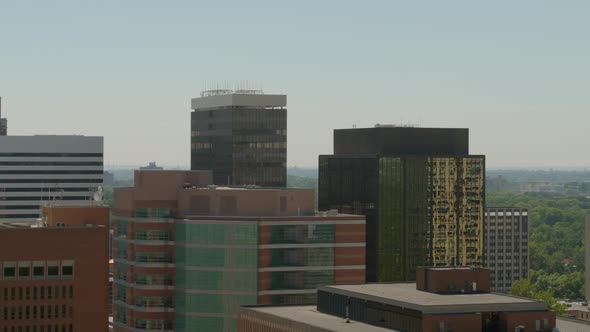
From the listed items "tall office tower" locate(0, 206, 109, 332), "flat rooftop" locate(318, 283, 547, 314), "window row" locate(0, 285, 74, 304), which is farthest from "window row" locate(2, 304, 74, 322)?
"flat rooftop" locate(318, 283, 547, 314)

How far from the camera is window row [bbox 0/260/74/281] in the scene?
602 ft

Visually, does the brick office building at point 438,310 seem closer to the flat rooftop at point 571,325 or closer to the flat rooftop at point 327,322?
the flat rooftop at point 327,322

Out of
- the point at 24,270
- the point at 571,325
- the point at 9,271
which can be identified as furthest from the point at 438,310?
the point at 9,271

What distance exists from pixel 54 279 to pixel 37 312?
510 cm

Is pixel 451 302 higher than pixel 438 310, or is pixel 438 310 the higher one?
pixel 451 302

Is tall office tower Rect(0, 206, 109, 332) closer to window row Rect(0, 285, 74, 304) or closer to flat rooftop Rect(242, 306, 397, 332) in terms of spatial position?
window row Rect(0, 285, 74, 304)

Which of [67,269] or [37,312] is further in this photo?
[67,269]

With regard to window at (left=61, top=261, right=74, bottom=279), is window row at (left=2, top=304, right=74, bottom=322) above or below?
below

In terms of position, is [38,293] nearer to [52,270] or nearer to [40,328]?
[52,270]

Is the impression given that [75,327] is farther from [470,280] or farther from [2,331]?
[470,280]

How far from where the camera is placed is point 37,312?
7215 inches

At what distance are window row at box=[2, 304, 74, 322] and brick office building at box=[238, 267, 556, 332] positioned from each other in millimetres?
28907

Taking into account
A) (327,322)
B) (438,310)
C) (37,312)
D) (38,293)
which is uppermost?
(38,293)

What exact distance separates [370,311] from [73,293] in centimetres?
4102
